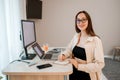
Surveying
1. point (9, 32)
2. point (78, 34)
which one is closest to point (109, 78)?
point (78, 34)

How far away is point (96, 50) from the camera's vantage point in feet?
5.93

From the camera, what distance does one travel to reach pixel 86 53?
1883 mm

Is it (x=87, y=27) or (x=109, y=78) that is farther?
(x=109, y=78)

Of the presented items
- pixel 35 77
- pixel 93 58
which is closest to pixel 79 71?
pixel 93 58

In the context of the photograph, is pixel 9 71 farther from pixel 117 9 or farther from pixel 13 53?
pixel 117 9

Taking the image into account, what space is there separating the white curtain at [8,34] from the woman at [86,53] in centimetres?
83

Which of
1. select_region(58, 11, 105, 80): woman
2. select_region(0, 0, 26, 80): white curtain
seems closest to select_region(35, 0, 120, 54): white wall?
select_region(0, 0, 26, 80): white curtain

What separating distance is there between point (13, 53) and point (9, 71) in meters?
1.15

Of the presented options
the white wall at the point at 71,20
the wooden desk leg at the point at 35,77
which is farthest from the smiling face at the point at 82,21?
the white wall at the point at 71,20

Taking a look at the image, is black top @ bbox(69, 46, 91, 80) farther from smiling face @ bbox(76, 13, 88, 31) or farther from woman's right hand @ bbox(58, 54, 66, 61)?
smiling face @ bbox(76, 13, 88, 31)

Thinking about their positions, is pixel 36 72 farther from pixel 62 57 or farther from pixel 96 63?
pixel 96 63

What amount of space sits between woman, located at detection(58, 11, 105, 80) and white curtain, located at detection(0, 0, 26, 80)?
83 centimetres

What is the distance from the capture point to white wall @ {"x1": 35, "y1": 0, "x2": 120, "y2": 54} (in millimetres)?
5301

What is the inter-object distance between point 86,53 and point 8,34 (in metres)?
1.36
